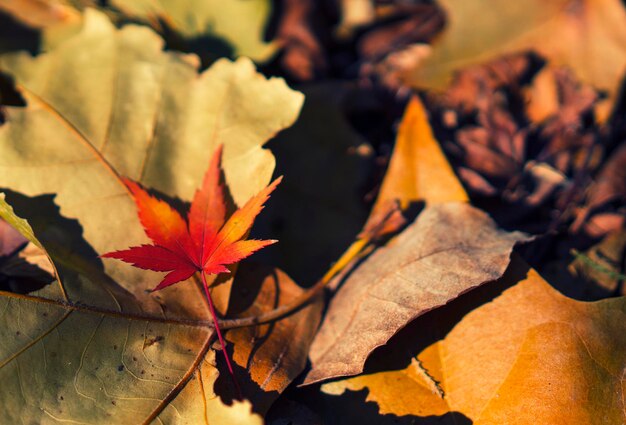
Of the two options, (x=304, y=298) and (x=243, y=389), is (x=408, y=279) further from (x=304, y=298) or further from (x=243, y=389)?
(x=243, y=389)

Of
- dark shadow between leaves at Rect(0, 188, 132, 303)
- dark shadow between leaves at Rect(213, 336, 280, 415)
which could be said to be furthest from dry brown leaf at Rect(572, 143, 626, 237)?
dark shadow between leaves at Rect(0, 188, 132, 303)

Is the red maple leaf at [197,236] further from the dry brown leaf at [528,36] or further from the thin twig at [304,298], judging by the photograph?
the dry brown leaf at [528,36]

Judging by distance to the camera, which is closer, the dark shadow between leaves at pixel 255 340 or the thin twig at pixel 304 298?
the dark shadow between leaves at pixel 255 340

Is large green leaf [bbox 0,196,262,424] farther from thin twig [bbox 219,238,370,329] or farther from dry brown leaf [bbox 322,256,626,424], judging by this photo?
dry brown leaf [bbox 322,256,626,424]

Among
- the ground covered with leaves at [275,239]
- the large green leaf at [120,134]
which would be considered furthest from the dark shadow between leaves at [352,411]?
the large green leaf at [120,134]

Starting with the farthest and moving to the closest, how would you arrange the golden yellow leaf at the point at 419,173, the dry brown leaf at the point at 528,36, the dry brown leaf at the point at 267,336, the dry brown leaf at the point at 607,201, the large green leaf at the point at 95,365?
the dry brown leaf at the point at 528,36 → the dry brown leaf at the point at 607,201 → the golden yellow leaf at the point at 419,173 → the dry brown leaf at the point at 267,336 → the large green leaf at the point at 95,365
